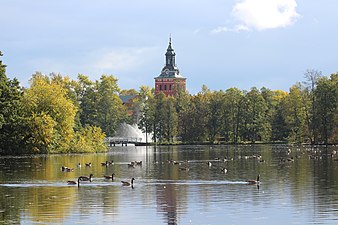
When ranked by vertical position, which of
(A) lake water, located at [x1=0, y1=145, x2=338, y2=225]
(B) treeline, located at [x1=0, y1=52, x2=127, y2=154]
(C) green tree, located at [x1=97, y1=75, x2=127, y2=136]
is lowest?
(A) lake water, located at [x1=0, y1=145, x2=338, y2=225]

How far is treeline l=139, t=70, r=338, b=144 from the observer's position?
5699 inches

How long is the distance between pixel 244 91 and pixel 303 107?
20.8 m

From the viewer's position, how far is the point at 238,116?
160500 mm

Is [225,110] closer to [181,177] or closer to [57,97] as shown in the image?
[57,97]

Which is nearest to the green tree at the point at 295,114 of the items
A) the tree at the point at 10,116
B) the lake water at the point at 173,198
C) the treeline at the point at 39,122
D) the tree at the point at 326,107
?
the tree at the point at 326,107

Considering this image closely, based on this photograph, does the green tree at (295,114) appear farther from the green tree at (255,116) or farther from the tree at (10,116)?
the tree at (10,116)

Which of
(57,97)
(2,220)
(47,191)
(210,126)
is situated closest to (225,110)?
(210,126)

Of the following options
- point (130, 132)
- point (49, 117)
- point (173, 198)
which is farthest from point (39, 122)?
point (130, 132)

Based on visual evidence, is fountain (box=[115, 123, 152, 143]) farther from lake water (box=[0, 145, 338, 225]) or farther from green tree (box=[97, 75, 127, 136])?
lake water (box=[0, 145, 338, 225])

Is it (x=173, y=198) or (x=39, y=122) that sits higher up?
(x=39, y=122)

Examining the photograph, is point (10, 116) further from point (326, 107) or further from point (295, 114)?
point (295, 114)

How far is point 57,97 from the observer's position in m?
99.4

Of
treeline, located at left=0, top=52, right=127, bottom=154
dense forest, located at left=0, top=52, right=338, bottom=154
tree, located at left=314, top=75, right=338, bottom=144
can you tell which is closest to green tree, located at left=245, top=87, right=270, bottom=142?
dense forest, located at left=0, top=52, right=338, bottom=154

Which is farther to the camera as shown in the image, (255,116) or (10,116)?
(255,116)
